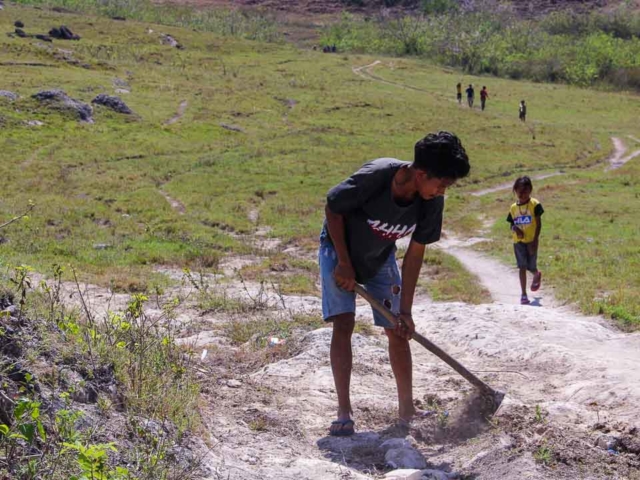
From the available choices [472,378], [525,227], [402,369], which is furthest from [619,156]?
[402,369]

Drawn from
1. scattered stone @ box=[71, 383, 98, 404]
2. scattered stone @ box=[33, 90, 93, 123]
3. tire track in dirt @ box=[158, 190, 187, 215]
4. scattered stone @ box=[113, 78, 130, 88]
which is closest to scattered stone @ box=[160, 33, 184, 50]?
scattered stone @ box=[113, 78, 130, 88]

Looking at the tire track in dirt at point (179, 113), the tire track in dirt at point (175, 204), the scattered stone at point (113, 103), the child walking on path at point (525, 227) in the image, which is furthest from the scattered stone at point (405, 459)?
the scattered stone at point (113, 103)

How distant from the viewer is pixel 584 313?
10.2 meters

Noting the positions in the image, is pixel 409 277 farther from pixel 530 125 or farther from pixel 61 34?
pixel 61 34

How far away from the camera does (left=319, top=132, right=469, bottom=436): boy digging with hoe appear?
486 centimetres

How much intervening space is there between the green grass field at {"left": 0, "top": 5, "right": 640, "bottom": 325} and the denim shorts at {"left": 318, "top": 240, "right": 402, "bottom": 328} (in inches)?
183

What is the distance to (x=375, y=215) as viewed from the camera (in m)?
5.18

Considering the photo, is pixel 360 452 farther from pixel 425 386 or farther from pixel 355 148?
pixel 355 148

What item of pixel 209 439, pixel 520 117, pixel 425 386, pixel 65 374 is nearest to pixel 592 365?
pixel 425 386

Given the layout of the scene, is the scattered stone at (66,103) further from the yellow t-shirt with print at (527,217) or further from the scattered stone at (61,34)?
the scattered stone at (61,34)

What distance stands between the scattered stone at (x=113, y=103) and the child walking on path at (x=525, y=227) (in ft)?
88.9

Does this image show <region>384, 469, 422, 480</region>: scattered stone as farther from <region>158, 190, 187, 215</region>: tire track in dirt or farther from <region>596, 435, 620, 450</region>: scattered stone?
<region>158, 190, 187, 215</region>: tire track in dirt

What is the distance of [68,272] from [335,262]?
24.5 feet

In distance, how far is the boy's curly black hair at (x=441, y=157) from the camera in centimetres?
475
